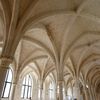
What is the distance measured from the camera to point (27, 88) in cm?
1850

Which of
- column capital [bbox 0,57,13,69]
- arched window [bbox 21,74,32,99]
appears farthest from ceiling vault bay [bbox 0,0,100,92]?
arched window [bbox 21,74,32,99]

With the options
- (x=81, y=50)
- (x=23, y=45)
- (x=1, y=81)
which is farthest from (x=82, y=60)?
(x=1, y=81)

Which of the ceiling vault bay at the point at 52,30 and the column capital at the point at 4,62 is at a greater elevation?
the ceiling vault bay at the point at 52,30

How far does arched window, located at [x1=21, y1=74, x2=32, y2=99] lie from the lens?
17789 millimetres


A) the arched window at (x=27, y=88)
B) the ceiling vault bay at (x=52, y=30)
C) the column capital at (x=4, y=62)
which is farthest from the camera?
the arched window at (x=27, y=88)

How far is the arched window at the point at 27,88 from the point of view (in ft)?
58.4

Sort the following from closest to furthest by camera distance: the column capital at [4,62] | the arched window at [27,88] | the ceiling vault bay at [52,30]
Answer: the column capital at [4,62], the ceiling vault bay at [52,30], the arched window at [27,88]

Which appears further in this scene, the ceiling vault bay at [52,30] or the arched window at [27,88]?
the arched window at [27,88]

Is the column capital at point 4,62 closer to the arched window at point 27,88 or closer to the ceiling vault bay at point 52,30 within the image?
the ceiling vault bay at point 52,30

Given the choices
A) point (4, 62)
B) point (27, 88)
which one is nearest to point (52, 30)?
point (4, 62)

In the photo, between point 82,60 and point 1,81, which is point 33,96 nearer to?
point 82,60

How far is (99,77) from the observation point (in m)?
26.2

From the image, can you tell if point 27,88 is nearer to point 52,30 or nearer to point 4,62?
point 52,30

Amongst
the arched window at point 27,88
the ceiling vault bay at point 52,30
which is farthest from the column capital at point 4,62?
the arched window at point 27,88
